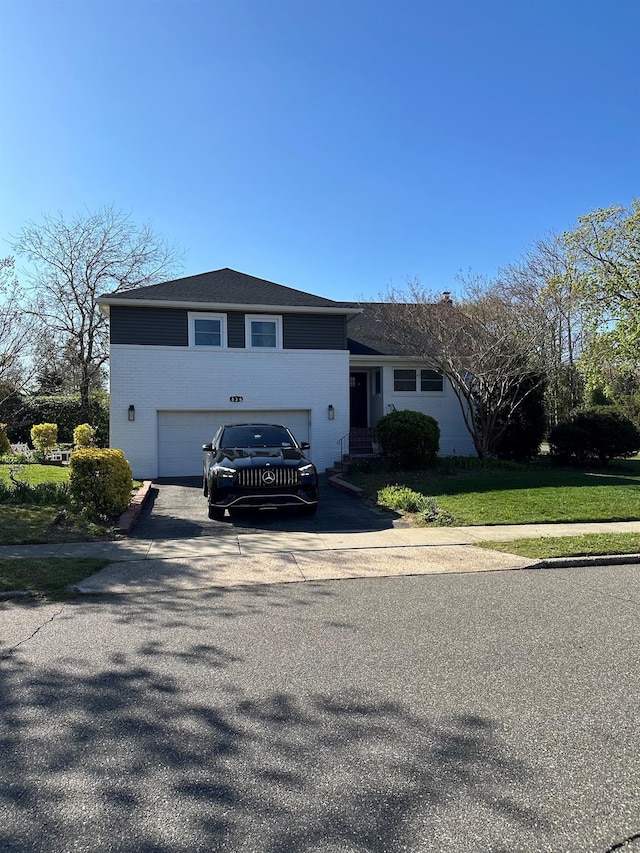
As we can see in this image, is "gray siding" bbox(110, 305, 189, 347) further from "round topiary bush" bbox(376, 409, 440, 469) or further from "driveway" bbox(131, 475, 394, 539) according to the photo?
"round topiary bush" bbox(376, 409, 440, 469)

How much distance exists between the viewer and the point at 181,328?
17516 millimetres

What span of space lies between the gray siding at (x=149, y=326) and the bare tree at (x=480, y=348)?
6.67 meters

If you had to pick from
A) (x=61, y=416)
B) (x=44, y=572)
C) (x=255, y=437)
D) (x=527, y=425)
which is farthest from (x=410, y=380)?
(x=61, y=416)

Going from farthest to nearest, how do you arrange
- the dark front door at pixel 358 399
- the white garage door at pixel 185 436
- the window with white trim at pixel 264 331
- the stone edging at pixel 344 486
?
the dark front door at pixel 358 399 → the window with white trim at pixel 264 331 → the white garage door at pixel 185 436 → the stone edging at pixel 344 486

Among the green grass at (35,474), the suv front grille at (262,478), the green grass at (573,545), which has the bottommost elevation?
the green grass at (573,545)

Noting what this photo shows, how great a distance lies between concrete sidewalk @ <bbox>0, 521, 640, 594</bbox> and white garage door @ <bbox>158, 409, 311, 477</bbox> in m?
9.04

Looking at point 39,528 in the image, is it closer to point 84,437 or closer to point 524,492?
point 524,492

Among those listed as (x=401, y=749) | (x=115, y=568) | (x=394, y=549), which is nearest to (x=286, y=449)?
(x=394, y=549)

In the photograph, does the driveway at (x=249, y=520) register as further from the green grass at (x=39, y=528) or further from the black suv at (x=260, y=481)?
the green grass at (x=39, y=528)

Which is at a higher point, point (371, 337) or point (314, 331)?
point (371, 337)

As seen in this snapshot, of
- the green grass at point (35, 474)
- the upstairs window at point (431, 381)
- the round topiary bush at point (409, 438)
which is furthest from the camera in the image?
the upstairs window at point (431, 381)

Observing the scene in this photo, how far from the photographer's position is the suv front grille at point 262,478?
32.9 ft

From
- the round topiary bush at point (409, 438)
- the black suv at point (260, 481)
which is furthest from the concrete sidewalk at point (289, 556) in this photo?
the round topiary bush at point (409, 438)

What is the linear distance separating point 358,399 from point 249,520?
12.1m
